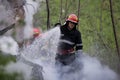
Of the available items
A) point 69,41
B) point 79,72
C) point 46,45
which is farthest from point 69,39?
point 79,72

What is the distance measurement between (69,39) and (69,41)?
55 mm

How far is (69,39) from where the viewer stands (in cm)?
874

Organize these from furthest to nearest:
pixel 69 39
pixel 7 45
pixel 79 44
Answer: pixel 69 39 < pixel 79 44 < pixel 7 45

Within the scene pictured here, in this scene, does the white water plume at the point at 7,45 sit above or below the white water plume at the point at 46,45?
above

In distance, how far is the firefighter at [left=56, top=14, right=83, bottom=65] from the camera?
28.2 feet

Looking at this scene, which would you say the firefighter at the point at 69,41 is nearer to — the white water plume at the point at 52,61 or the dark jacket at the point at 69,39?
the dark jacket at the point at 69,39

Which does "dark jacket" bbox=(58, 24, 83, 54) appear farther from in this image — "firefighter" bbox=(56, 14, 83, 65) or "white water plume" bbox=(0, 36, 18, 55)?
"white water plume" bbox=(0, 36, 18, 55)

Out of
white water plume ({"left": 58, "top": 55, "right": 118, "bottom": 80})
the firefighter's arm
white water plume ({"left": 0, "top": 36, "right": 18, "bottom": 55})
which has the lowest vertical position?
white water plume ({"left": 58, "top": 55, "right": 118, "bottom": 80})

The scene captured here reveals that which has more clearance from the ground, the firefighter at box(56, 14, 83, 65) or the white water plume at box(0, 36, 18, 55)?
the white water plume at box(0, 36, 18, 55)

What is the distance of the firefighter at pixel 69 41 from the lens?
859 cm

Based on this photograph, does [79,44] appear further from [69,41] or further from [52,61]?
[52,61]

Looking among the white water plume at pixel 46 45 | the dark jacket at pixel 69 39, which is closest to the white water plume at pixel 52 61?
the white water plume at pixel 46 45

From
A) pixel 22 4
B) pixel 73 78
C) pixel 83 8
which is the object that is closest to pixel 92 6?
pixel 83 8

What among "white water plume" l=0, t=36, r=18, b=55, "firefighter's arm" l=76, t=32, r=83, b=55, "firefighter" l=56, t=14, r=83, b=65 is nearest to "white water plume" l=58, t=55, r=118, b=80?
"firefighter" l=56, t=14, r=83, b=65
